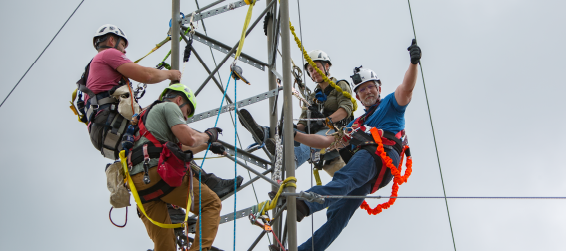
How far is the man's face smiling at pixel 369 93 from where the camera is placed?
648cm

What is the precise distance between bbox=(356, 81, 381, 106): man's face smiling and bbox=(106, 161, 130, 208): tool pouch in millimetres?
2764

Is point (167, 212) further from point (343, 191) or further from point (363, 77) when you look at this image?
point (363, 77)

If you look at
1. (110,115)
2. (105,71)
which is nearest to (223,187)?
(110,115)

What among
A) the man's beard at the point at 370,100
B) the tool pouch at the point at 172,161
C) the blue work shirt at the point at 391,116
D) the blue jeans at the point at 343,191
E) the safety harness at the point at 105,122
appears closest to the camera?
the tool pouch at the point at 172,161

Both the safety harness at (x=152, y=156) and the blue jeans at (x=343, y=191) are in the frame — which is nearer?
the safety harness at (x=152, y=156)

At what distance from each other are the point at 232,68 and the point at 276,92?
21.5 inches

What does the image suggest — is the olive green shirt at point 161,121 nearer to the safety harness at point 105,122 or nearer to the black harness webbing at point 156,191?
the black harness webbing at point 156,191

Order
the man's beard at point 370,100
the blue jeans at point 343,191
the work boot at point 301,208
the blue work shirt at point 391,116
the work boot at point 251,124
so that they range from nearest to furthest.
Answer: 1. the work boot at point 301,208
2. the blue jeans at point 343,191
3. the work boot at point 251,124
4. the blue work shirt at point 391,116
5. the man's beard at point 370,100

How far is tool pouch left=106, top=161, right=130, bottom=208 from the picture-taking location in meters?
5.02

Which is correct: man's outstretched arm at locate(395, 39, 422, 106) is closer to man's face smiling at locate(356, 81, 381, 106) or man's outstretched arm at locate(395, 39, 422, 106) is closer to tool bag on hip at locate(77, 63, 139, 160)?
man's face smiling at locate(356, 81, 381, 106)

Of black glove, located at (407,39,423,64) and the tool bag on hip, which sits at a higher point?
black glove, located at (407,39,423,64)

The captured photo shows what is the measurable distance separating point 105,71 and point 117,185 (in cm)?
102

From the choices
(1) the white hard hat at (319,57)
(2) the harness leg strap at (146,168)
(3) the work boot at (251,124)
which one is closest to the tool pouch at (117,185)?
(2) the harness leg strap at (146,168)

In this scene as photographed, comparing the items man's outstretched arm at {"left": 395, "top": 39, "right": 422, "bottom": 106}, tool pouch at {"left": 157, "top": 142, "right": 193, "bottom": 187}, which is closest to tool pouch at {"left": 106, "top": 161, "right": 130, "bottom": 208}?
tool pouch at {"left": 157, "top": 142, "right": 193, "bottom": 187}
